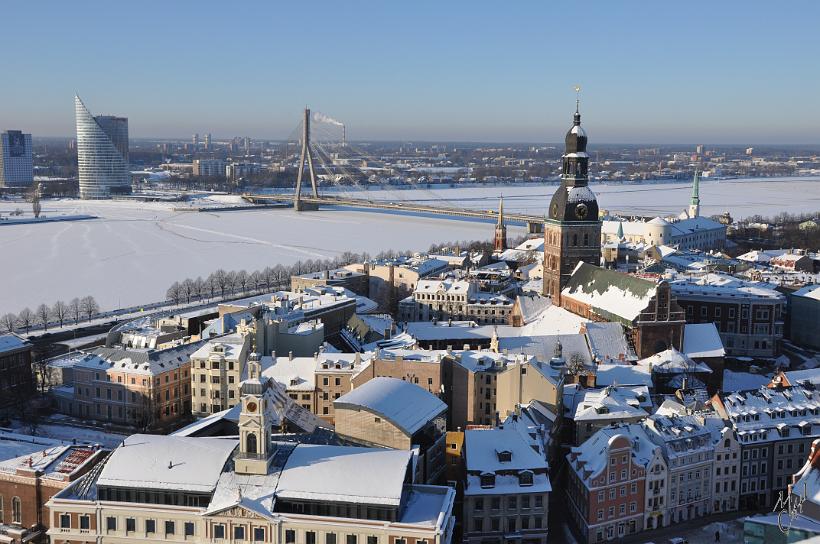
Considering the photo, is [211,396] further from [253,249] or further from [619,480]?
[253,249]

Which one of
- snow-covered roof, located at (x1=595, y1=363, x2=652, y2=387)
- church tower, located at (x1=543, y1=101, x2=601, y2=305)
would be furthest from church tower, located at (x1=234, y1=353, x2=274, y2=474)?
church tower, located at (x1=543, y1=101, x2=601, y2=305)

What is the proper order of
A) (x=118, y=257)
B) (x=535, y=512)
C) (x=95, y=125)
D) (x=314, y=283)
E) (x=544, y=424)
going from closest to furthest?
(x=535, y=512)
(x=544, y=424)
(x=314, y=283)
(x=118, y=257)
(x=95, y=125)

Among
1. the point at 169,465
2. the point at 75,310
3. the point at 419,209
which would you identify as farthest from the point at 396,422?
the point at 419,209

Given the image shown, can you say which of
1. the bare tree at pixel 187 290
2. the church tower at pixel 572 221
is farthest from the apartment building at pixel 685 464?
the bare tree at pixel 187 290

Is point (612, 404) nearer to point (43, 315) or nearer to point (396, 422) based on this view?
point (396, 422)

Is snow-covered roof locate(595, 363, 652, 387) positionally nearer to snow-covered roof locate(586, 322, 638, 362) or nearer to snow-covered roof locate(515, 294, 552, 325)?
snow-covered roof locate(586, 322, 638, 362)

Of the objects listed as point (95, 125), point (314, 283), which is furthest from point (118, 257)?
point (95, 125)
